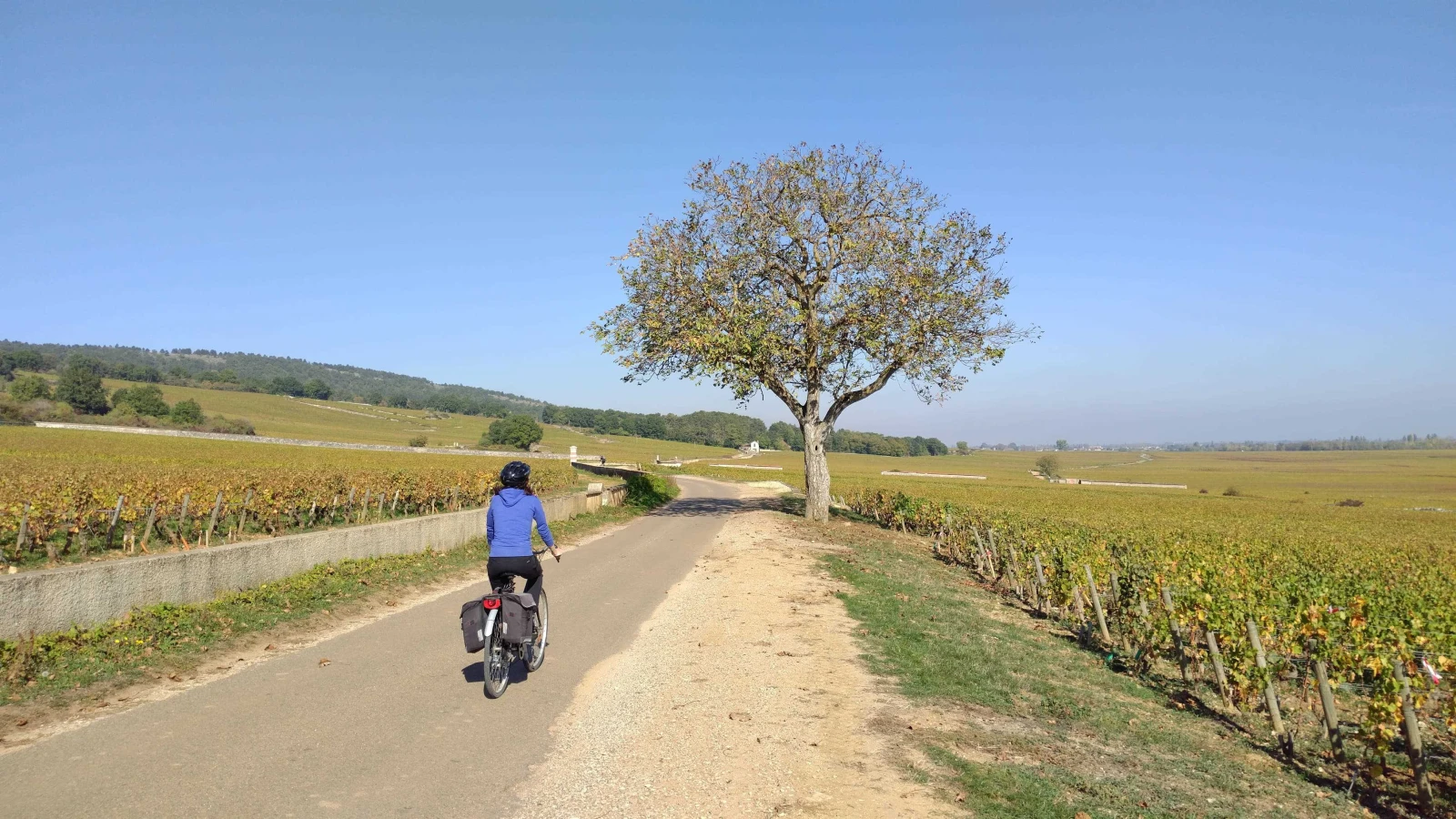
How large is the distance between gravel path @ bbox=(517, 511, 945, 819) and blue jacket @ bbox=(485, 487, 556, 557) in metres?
1.57

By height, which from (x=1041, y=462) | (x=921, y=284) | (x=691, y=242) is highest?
(x=691, y=242)

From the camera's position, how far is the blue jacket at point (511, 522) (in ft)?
26.5

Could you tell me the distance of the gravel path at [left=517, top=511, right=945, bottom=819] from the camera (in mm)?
5379

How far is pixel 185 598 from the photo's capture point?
33.2 ft

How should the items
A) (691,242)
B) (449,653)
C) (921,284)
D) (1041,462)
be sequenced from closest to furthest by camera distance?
(449,653) < (921,284) < (691,242) < (1041,462)

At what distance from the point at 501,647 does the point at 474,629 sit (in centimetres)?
38

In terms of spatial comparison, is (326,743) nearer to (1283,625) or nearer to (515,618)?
(515,618)

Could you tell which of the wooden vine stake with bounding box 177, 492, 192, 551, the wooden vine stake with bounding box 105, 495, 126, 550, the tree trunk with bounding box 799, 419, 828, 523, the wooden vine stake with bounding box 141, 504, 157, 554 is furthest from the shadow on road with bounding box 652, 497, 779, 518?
the wooden vine stake with bounding box 105, 495, 126, 550

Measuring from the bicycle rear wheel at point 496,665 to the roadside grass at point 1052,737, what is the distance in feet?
12.3

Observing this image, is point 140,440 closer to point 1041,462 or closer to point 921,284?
point 921,284

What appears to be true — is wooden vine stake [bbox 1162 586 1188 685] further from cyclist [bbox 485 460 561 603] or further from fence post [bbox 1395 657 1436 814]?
cyclist [bbox 485 460 561 603]

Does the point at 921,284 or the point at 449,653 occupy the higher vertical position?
the point at 921,284

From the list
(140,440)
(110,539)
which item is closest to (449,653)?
(110,539)

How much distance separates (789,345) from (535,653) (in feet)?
62.2
